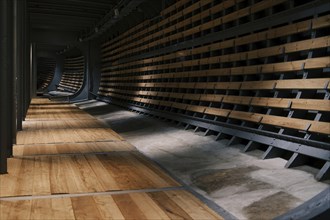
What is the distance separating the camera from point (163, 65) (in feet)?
29.2

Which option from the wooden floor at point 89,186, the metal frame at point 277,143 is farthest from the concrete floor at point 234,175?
the wooden floor at point 89,186

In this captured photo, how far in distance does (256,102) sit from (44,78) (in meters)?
33.5

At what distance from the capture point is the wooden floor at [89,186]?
271cm

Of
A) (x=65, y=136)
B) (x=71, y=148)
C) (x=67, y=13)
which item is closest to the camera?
(x=71, y=148)

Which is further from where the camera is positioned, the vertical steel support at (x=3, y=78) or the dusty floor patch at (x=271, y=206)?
the vertical steel support at (x=3, y=78)

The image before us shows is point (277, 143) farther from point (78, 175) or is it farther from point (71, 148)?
point (71, 148)

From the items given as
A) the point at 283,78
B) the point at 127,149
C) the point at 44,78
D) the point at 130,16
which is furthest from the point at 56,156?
the point at 44,78

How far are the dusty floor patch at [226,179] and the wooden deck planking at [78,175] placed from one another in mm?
332

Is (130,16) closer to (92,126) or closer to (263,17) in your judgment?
(92,126)

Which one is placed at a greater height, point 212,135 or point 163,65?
point 163,65

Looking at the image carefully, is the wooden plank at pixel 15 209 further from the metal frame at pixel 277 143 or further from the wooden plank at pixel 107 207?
the metal frame at pixel 277 143

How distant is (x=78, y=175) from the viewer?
12.3 feet

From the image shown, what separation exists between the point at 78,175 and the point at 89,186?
42cm

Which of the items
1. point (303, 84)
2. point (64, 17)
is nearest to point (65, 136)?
point (303, 84)
